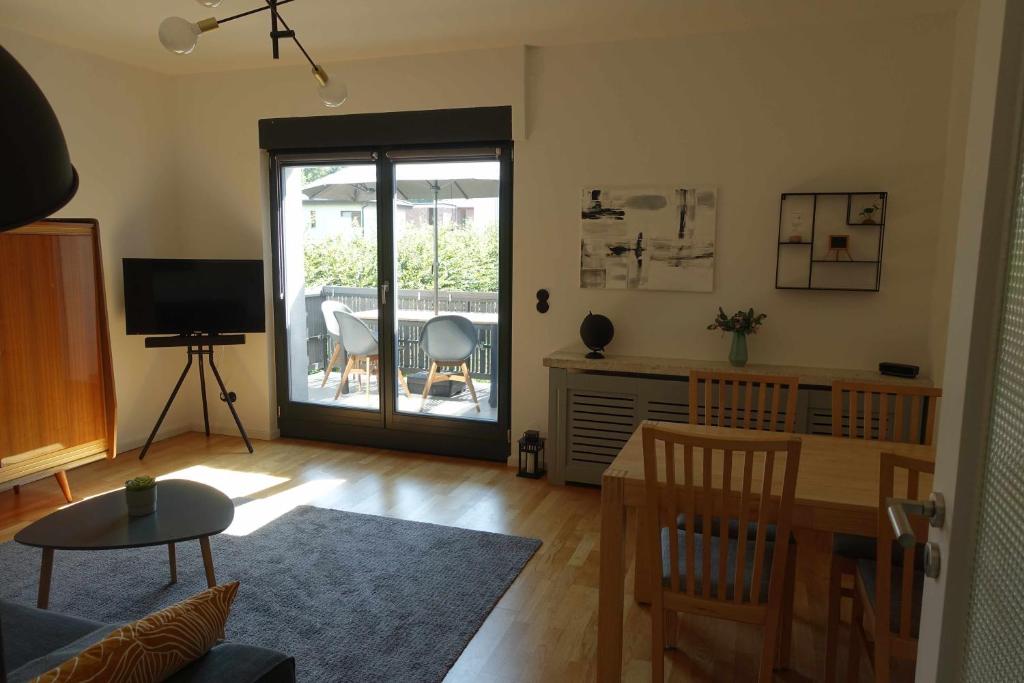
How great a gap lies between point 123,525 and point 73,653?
39.5 inches

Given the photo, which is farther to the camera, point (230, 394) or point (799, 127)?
point (230, 394)

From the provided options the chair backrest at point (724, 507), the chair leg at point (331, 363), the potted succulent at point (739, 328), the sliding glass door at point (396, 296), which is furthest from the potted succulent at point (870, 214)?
the chair leg at point (331, 363)

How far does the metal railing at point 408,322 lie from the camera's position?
15.8 ft

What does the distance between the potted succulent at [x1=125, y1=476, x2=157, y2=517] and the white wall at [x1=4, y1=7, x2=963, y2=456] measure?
2451mm

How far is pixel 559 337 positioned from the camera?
15.0 feet

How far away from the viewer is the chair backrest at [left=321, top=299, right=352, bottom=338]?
205 inches

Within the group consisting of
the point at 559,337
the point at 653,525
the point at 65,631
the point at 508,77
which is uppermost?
the point at 508,77

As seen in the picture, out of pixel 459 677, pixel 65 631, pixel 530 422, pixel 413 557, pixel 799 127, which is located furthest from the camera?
pixel 530 422

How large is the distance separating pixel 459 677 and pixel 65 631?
121 cm

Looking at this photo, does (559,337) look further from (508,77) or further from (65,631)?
(65,631)

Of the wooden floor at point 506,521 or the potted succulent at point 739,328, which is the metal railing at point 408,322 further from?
the potted succulent at point 739,328

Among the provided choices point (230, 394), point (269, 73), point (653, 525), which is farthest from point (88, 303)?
point (653, 525)

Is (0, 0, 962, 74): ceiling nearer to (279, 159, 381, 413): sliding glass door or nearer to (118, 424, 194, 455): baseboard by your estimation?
(279, 159, 381, 413): sliding glass door

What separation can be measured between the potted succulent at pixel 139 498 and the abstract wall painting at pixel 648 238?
8.89 ft
